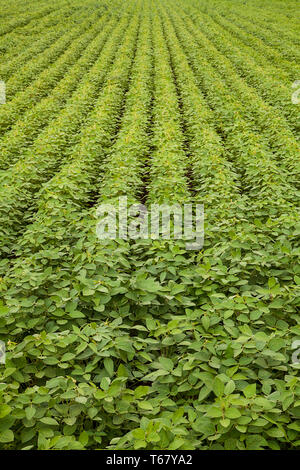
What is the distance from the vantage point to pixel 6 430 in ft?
5.45

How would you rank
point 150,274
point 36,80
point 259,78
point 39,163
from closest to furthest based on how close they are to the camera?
point 150,274 < point 39,163 < point 259,78 < point 36,80

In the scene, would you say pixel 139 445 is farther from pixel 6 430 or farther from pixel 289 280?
Answer: pixel 289 280

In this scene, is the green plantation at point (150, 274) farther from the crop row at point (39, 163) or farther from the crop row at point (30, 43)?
the crop row at point (30, 43)

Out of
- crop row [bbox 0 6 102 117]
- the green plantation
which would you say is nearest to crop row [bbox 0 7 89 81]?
crop row [bbox 0 6 102 117]

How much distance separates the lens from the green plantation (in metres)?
1.83

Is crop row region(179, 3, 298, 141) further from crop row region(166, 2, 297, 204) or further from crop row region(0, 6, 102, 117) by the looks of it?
crop row region(0, 6, 102, 117)

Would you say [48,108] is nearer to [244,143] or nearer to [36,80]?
[36,80]

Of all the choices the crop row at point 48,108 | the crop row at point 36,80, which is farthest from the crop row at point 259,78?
the crop row at point 36,80

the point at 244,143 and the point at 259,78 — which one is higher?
the point at 259,78

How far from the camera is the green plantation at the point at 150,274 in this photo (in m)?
1.83

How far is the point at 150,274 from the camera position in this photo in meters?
3.14

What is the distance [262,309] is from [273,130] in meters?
5.17

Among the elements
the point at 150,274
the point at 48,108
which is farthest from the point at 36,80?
the point at 150,274
